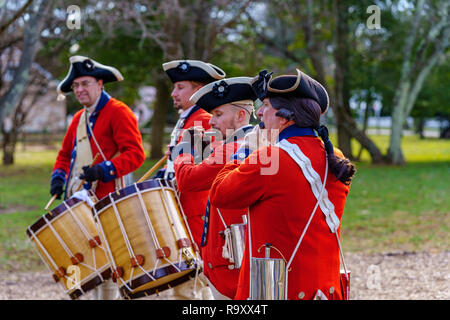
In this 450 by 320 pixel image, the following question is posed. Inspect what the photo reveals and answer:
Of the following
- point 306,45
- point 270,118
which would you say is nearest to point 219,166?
point 270,118

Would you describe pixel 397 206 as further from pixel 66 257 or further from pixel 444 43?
pixel 444 43

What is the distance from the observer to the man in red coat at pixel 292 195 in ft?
9.35

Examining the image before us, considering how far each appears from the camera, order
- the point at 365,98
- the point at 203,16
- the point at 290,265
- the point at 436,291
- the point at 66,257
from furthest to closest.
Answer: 1. the point at 365,98
2. the point at 203,16
3. the point at 436,291
4. the point at 66,257
5. the point at 290,265

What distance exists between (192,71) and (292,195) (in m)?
2.03

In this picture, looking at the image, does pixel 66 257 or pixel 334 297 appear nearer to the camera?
pixel 334 297

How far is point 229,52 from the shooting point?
21.7 m

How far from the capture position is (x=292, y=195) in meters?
2.85

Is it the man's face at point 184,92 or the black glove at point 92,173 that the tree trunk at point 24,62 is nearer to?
the black glove at point 92,173

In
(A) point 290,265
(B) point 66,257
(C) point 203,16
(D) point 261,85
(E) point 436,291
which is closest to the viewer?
(A) point 290,265

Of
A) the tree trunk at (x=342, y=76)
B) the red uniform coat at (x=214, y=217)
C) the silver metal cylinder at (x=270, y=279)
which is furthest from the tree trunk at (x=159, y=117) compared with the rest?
the silver metal cylinder at (x=270, y=279)

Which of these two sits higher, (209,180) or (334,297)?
(209,180)

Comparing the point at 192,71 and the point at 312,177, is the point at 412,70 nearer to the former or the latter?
the point at 192,71
